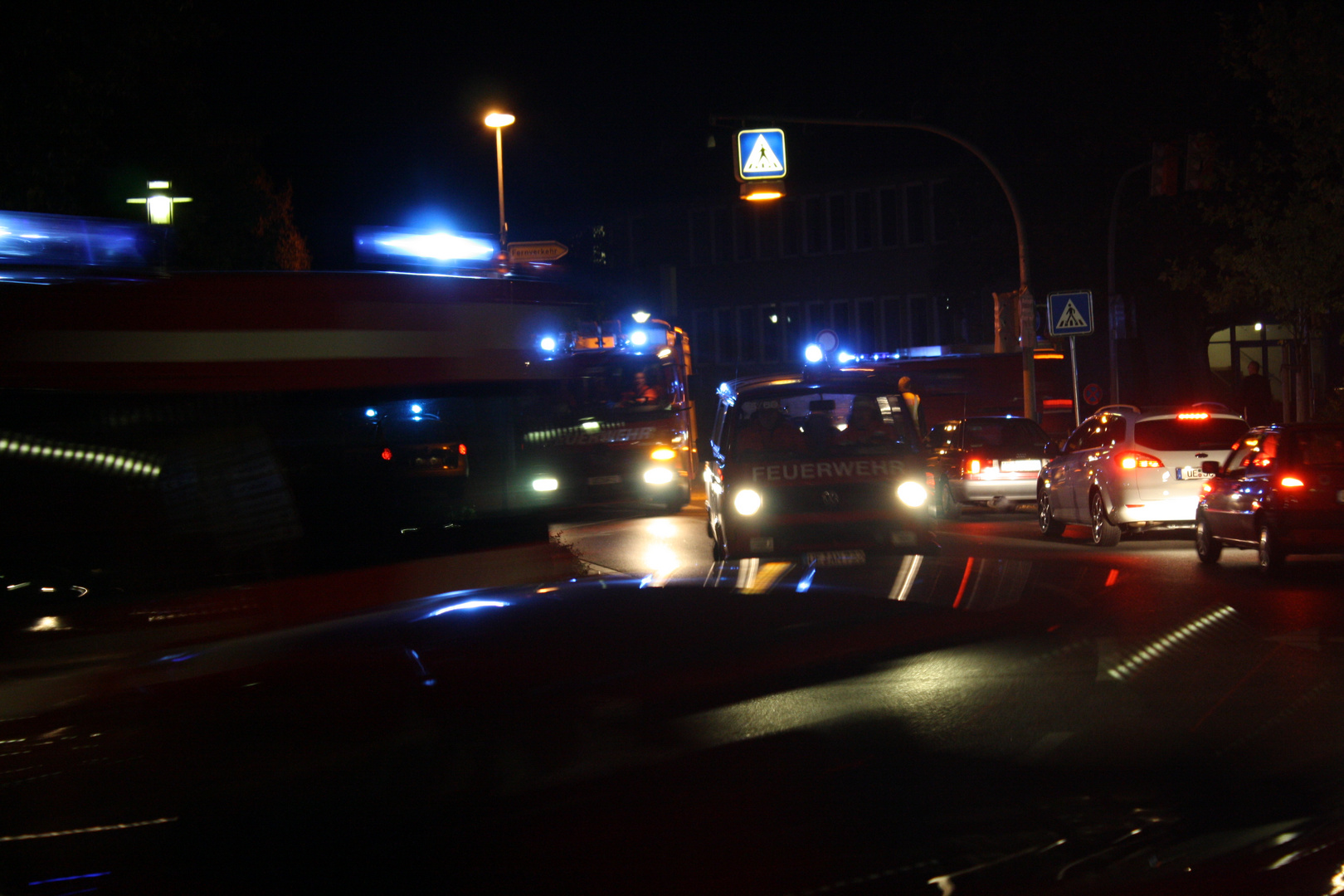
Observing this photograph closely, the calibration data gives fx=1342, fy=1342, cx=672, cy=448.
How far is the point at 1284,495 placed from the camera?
42.0ft

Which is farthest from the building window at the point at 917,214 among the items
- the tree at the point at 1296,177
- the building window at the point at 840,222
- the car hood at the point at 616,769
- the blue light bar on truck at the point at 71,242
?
the car hood at the point at 616,769

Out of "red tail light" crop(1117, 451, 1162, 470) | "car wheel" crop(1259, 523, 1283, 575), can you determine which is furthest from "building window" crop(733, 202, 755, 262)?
"car wheel" crop(1259, 523, 1283, 575)

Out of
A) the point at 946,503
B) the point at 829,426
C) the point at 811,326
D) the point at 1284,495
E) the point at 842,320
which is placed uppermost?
the point at 842,320

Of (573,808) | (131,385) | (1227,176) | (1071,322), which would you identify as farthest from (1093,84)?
(573,808)

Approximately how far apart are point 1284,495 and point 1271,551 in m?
0.55

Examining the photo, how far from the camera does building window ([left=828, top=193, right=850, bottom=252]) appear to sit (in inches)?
2194

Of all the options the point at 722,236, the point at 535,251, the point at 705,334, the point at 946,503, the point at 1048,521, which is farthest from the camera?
the point at 705,334

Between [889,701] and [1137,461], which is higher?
[889,701]

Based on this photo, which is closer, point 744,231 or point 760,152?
point 760,152

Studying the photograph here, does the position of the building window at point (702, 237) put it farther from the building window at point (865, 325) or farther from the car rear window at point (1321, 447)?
the car rear window at point (1321, 447)

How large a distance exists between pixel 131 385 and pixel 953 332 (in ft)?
162

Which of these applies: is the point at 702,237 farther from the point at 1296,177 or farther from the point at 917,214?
the point at 1296,177

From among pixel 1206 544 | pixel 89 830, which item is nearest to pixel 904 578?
pixel 89 830

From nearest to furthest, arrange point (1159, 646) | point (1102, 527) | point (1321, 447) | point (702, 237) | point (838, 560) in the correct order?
point (1159, 646)
point (838, 560)
point (1321, 447)
point (1102, 527)
point (702, 237)
